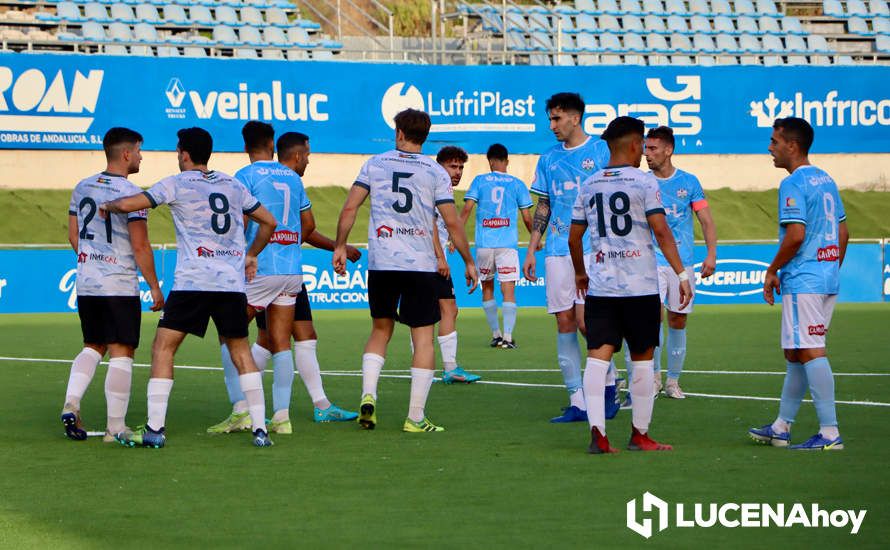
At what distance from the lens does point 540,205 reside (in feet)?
32.7

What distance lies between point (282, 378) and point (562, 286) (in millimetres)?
2219

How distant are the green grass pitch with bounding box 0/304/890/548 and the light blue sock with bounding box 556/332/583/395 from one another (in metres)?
0.38

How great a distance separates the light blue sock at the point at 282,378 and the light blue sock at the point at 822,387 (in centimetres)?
365

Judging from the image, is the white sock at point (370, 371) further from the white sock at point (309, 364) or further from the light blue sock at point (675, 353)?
the light blue sock at point (675, 353)

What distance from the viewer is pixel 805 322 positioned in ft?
26.4

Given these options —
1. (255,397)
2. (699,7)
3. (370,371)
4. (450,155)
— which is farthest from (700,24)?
(255,397)

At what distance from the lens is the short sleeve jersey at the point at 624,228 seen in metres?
8.04

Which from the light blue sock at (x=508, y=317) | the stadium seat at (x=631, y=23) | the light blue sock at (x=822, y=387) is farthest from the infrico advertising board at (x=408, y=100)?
the light blue sock at (x=822, y=387)

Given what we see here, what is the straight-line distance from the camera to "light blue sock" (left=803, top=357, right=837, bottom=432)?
26.4ft

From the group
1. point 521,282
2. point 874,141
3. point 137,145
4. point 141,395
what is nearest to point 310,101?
point 521,282

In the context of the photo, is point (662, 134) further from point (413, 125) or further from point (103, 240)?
point (103, 240)

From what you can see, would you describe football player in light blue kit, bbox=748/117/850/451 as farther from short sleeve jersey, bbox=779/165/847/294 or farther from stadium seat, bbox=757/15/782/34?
stadium seat, bbox=757/15/782/34

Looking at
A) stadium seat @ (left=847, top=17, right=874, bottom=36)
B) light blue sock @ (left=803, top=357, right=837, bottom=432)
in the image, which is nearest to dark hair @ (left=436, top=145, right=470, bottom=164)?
light blue sock @ (left=803, top=357, right=837, bottom=432)

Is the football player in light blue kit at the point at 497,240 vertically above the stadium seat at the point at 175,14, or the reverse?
the stadium seat at the point at 175,14
